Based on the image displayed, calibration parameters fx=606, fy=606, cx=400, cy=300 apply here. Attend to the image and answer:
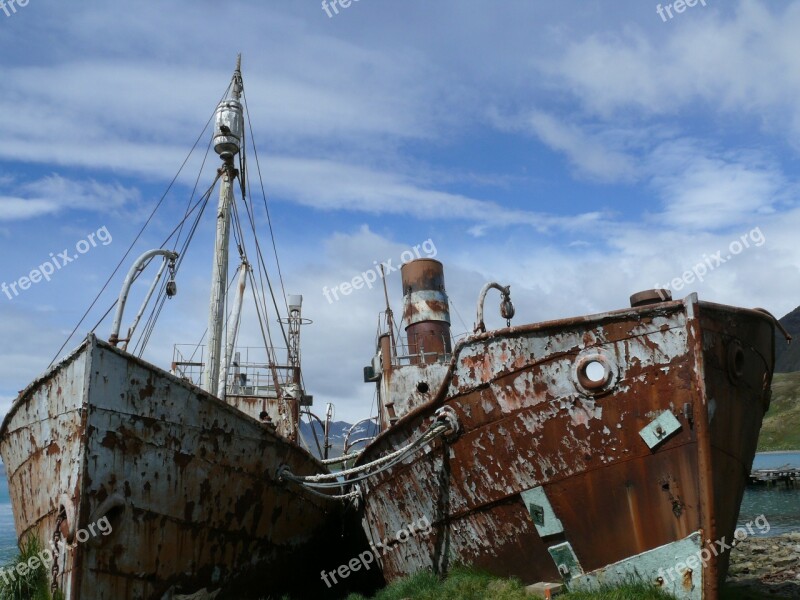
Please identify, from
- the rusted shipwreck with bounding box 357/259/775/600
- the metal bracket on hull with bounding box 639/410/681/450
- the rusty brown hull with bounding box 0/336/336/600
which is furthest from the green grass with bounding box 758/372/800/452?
the rusty brown hull with bounding box 0/336/336/600

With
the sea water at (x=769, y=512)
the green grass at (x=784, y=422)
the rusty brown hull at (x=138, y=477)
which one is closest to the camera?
the rusty brown hull at (x=138, y=477)

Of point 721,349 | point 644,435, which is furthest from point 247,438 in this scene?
point 721,349

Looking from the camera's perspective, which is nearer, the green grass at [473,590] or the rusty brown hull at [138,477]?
the green grass at [473,590]

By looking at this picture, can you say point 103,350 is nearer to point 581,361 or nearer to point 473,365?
point 473,365

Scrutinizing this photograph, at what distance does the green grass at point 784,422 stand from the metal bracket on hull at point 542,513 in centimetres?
10352

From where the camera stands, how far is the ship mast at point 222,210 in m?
10.8

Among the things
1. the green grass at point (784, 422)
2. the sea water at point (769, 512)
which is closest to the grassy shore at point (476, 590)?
the sea water at point (769, 512)

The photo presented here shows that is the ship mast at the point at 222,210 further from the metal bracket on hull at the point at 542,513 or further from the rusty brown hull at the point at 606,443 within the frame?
the metal bracket on hull at the point at 542,513

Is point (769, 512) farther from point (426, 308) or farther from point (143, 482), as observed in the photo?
point (143, 482)

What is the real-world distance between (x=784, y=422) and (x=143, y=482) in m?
124

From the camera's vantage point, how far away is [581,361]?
21.4 ft

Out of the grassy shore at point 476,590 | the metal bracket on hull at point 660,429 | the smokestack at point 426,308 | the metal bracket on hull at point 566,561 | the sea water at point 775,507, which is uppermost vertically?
the smokestack at point 426,308

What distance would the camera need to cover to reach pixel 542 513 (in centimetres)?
672

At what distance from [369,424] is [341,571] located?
466cm
